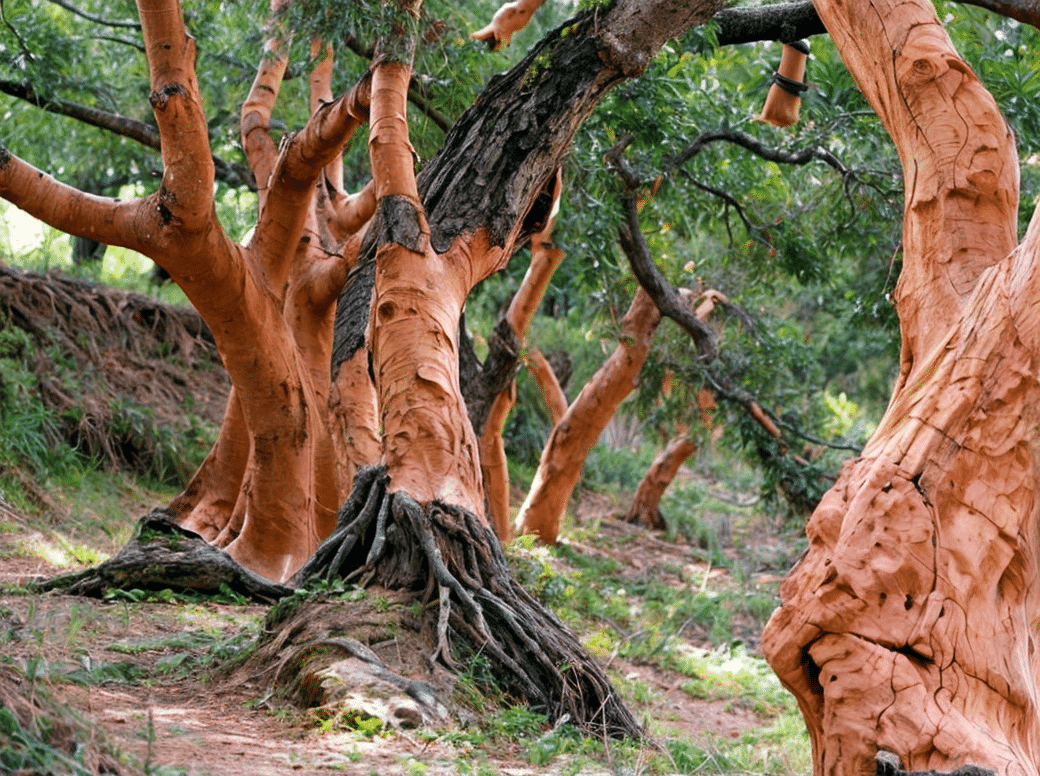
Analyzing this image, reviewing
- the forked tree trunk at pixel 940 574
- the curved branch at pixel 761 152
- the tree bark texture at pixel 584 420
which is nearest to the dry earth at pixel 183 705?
the forked tree trunk at pixel 940 574

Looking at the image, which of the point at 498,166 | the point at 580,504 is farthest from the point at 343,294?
the point at 580,504

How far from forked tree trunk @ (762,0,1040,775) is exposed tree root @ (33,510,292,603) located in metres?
3.56

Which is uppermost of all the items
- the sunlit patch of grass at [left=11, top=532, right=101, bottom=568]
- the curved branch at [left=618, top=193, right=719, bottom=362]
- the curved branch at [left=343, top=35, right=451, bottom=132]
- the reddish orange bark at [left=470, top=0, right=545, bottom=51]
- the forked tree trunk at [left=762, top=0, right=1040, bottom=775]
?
the reddish orange bark at [left=470, top=0, right=545, bottom=51]

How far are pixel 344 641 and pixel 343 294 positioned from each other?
3554mm

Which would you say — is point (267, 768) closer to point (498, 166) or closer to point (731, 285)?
point (498, 166)

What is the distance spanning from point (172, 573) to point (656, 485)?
9.30 meters

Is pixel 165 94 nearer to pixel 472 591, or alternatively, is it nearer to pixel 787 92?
pixel 472 591

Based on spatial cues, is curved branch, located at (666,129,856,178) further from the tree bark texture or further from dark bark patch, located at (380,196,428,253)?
dark bark patch, located at (380,196,428,253)

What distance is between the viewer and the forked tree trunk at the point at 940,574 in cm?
301

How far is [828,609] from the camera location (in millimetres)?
3109

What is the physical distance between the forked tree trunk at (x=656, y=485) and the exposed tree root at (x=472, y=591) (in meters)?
9.58

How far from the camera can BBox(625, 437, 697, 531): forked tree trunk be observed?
14.4m

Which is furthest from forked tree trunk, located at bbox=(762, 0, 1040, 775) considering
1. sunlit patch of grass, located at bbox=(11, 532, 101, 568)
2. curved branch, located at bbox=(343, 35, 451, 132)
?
sunlit patch of grass, located at bbox=(11, 532, 101, 568)

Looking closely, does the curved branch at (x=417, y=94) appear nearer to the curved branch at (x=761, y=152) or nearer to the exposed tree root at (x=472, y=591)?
the curved branch at (x=761, y=152)
